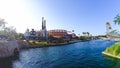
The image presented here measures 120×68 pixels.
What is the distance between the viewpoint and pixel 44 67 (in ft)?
184

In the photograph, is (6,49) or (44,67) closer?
(44,67)

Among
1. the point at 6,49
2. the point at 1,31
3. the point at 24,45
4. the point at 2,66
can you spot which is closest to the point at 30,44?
the point at 24,45

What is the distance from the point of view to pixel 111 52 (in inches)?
3199

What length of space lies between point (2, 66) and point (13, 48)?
27.9 m

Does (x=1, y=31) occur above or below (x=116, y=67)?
above

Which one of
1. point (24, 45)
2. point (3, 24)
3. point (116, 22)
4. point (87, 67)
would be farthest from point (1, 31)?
point (87, 67)

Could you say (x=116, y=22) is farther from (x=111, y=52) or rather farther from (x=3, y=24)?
(x=3, y=24)

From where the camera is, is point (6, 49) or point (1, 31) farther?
point (1, 31)

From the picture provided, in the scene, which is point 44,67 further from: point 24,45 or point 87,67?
point 24,45

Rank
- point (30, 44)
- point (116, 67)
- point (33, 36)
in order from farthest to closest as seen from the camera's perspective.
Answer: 1. point (33, 36)
2. point (30, 44)
3. point (116, 67)

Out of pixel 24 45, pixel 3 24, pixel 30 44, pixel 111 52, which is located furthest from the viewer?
pixel 30 44

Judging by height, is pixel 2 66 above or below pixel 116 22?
below

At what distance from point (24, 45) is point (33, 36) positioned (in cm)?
6200

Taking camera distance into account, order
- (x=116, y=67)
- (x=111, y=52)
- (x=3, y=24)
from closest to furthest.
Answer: (x=116, y=67) → (x=111, y=52) → (x=3, y=24)
